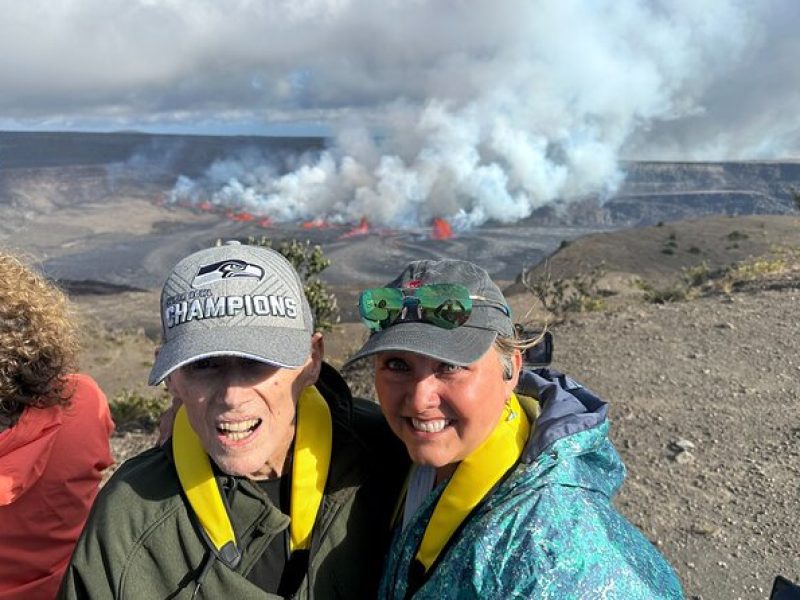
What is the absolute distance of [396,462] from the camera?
2.43 m

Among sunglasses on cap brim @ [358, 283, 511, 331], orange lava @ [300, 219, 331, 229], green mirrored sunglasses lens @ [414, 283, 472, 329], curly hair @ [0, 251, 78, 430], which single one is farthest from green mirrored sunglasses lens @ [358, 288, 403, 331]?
Result: orange lava @ [300, 219, 331, 229]

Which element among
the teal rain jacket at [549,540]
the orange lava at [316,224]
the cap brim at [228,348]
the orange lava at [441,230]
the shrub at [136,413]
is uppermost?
the cap brim at [228,348]

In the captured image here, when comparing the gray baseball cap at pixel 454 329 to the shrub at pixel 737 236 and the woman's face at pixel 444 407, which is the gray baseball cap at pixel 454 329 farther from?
the shrub at pixel 737 236

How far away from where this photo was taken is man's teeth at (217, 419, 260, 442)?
2104 mm

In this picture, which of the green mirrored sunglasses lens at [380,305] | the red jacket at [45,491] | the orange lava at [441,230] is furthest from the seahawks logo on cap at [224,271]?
the orange lava at [441,230]

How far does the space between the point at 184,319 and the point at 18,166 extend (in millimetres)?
132889

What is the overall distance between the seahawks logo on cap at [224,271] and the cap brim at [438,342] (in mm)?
420

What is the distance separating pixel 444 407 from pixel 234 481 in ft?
2.34

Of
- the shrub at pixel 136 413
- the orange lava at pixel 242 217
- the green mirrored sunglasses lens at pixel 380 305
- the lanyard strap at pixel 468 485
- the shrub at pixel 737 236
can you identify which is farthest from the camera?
the orange lava at pixel 242 217

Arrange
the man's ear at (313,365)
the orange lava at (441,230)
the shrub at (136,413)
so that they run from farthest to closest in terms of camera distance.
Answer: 1. the orange lava at (441,230)
2. the shrub at (136,413)
3. the man's ear at (313,365)

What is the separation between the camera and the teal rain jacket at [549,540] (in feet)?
5.45

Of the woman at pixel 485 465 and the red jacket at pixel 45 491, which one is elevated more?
the woman at pixel 485 465

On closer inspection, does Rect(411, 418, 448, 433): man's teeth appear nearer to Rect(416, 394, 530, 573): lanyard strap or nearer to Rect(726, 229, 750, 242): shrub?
Rect(416, 394, 530, 573): lanyard strap

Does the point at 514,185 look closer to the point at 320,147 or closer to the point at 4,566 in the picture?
the point at 320,147
